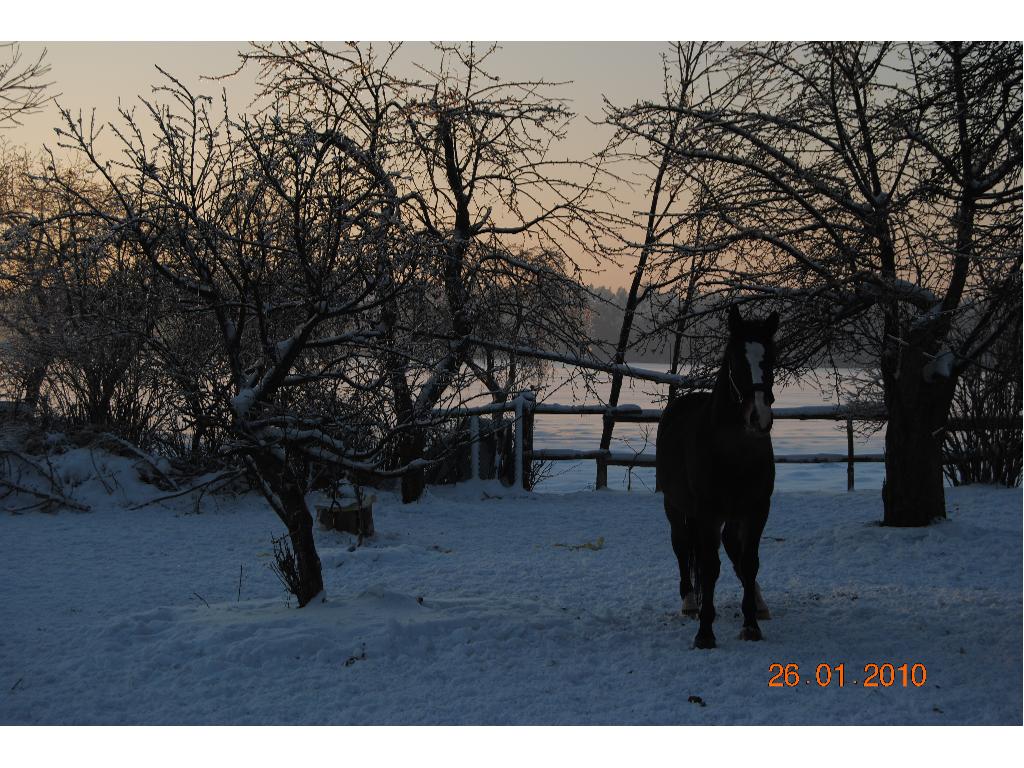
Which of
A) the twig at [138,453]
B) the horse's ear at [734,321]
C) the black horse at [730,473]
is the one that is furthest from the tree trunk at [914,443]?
the twig at [138,453]

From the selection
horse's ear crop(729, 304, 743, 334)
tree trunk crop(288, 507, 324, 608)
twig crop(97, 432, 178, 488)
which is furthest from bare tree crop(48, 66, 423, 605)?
twig crop(97, 432, 178, 488)

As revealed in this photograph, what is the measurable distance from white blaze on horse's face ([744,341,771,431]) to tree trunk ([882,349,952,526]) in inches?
199

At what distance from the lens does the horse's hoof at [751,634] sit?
6.09 meters

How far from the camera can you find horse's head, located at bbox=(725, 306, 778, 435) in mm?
5223

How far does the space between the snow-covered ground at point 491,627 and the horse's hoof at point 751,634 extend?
16cm

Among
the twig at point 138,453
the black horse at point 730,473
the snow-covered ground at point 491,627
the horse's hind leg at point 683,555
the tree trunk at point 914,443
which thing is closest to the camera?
the snow-covered ground at point 491,627

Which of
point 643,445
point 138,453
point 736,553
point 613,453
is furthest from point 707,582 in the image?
point 643,445

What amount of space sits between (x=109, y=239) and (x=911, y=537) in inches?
323

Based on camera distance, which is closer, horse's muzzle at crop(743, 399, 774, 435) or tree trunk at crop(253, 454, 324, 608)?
horse's muzzle at crop(743, 399, 774, 435)

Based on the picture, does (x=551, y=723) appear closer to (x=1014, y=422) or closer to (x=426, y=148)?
(x=426, y=148)

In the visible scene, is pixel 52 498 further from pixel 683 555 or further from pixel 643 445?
pixel 643 445

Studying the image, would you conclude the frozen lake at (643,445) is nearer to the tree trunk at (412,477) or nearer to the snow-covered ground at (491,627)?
the tree trunk at (412,477)
